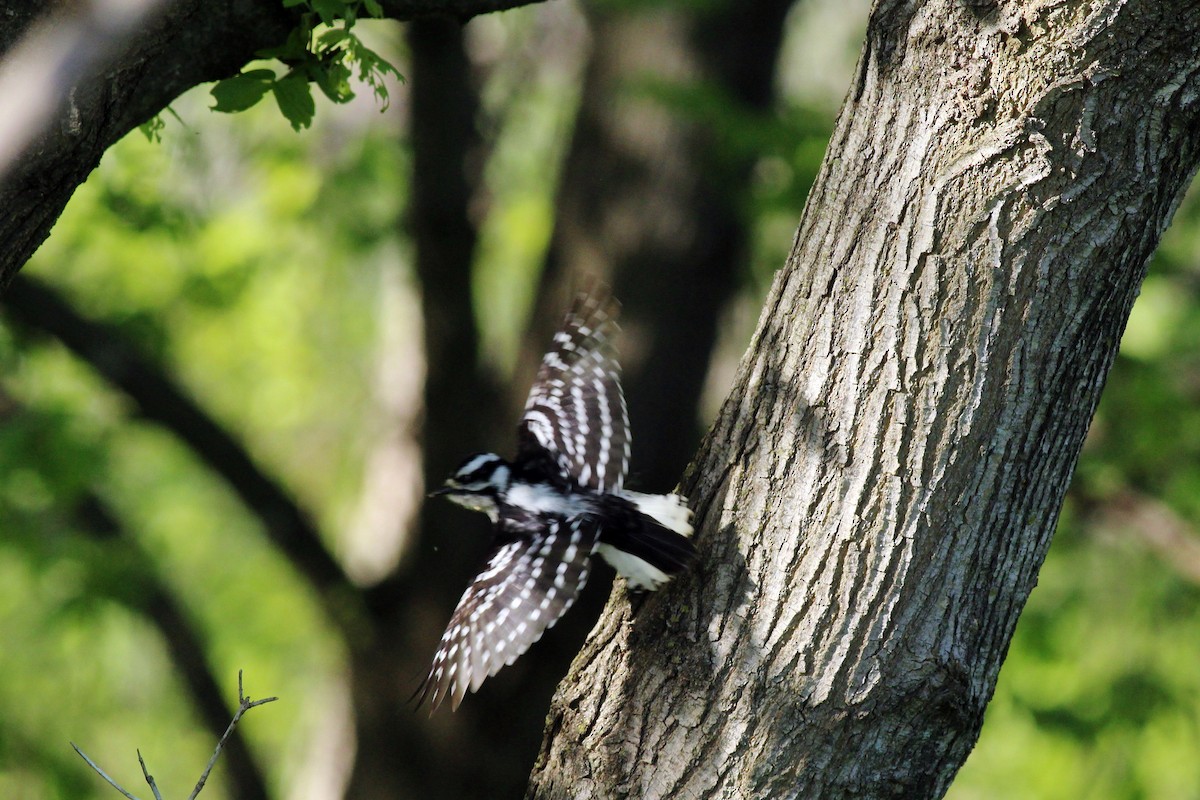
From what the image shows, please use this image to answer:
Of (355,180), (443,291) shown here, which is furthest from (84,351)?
(355,180)

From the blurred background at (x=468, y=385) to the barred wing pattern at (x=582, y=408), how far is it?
1634 mm

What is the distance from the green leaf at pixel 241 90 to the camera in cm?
234

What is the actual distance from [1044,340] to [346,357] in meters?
12.1

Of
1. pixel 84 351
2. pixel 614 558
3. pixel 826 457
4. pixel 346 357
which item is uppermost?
pixel 826 457

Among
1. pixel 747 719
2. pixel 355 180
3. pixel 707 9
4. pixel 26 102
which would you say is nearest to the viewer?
pixel 26 102

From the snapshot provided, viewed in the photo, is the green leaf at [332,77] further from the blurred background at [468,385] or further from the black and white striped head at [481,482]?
the blurred background at [468,385]

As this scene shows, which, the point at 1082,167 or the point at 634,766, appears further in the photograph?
the point at 634,766

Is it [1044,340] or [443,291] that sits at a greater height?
[1044,340]

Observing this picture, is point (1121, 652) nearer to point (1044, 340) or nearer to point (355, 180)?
point (355, 180)

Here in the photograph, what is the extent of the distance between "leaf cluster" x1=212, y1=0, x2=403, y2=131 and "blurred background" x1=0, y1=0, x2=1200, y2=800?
6.37ft

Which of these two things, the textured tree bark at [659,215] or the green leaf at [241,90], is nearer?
the green leaf at [241,90]

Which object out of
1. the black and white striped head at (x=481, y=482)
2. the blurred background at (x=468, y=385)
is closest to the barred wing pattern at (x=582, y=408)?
the black and white striped head at (x=481, y=482)

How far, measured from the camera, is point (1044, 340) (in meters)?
2.11

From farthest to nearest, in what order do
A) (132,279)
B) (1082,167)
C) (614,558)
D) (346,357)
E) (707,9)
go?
(346,357) < (132,279) < (707,9) < (614,558) < (1082,167)
